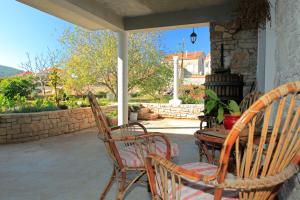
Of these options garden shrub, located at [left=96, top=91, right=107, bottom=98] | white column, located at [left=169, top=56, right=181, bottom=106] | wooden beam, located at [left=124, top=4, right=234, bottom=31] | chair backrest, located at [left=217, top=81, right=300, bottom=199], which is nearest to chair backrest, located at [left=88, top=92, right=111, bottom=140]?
chair backrest, located at [left=217, top=81, right=300, bottom=199]

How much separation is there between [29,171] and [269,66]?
318 centimetres

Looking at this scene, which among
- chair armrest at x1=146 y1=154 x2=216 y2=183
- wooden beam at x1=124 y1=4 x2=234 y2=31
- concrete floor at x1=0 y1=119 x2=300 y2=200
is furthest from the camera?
wooden beam at x1=124 y1=4 x2=234 y2=31

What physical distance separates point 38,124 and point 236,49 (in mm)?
4425

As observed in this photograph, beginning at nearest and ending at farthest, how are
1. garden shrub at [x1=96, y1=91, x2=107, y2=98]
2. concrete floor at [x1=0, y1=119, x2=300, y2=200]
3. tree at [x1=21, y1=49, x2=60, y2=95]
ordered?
concrete floor at [x1=0, y1=119, x2=300, y2=200] → tree at [x1=21, y1=49, x2=60, y2=95] → garden shrub at [x1=96, y1=91, x2=107, y2=98]

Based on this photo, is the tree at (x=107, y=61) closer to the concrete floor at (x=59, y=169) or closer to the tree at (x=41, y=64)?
the tree at (x=41, y=64)

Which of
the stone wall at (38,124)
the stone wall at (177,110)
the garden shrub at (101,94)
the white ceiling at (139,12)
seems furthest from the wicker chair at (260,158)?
the garden shrub at (101,94)

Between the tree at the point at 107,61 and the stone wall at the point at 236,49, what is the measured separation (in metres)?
4.06

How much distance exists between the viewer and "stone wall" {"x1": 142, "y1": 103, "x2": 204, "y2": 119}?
8320 millimetres

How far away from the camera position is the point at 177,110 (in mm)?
8602

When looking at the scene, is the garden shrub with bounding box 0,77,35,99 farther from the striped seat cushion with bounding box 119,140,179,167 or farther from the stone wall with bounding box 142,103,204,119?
the striped seat cushion with bounding box 119,140,179,167

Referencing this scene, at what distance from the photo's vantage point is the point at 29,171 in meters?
3.06

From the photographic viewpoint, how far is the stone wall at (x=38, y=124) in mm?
4727

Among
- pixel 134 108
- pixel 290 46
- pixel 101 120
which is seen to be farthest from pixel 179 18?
pixel 101 120

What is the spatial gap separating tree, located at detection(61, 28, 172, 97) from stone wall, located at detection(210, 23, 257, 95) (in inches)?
160
